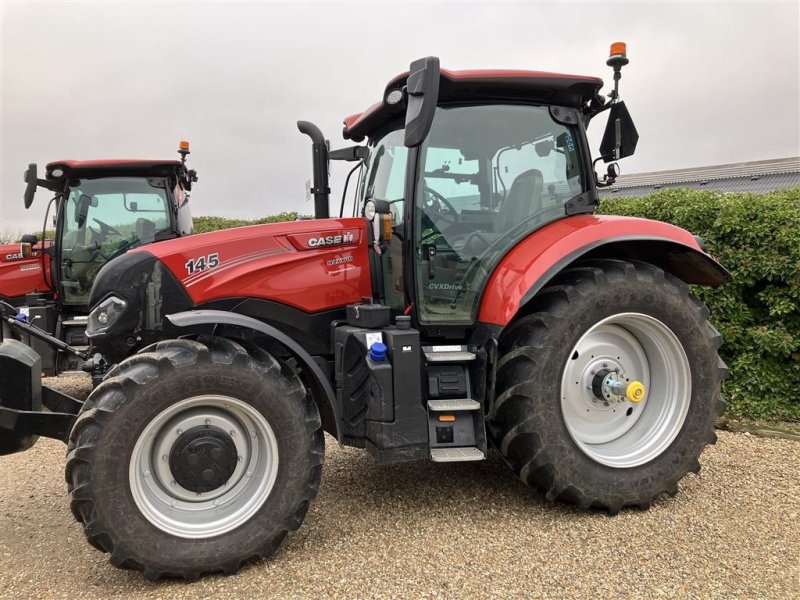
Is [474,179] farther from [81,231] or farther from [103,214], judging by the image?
[81,231]

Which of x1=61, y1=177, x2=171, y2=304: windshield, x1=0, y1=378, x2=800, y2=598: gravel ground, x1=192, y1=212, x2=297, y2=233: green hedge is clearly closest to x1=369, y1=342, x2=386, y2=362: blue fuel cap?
x1=0, y1=378, x2=800, y2=598: gravel ground

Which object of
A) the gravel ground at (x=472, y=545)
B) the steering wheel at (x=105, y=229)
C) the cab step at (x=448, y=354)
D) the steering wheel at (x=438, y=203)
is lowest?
the gravel ground at (x=472, y=545)

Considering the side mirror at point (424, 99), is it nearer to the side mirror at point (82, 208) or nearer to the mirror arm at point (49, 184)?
the side mirror at point (82, 208)

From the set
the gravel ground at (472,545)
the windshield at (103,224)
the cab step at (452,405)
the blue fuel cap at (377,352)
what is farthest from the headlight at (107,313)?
the windshield at (103,224)

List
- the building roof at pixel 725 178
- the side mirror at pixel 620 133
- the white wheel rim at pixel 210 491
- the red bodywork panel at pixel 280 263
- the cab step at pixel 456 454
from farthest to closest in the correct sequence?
the building roof at pixel 725 178 < the side mirror at pixel 620 133 < the red bodywork panel at pixel 280 263 < the cab step at pixel 456 454 < the white wheel rim at pixel 210 491

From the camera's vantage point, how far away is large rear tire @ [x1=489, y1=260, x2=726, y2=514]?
319cm

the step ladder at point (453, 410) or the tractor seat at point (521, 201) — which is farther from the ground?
the tractor seat at point (521, 201)

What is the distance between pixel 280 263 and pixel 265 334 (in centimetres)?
46

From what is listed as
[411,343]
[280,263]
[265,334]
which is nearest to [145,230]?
[280,263]

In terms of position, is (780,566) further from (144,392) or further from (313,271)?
(144,392)

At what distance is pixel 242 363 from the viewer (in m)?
2.80

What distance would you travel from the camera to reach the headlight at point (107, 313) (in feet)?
10.1

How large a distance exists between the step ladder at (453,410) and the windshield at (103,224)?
5.06m

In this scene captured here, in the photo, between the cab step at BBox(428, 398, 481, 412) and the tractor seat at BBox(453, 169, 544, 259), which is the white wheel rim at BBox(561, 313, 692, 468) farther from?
the tractor seat at BBox(453, 169, 544, 259)
